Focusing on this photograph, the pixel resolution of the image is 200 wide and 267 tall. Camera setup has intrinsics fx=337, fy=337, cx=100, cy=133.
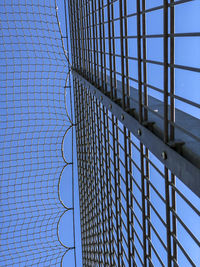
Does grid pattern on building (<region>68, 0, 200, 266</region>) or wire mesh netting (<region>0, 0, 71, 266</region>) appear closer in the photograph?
grid pattern on building (<region>68, 0, 200, 266</region>)

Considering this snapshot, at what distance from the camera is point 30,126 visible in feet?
84.5

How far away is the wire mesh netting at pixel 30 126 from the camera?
24.4 meters

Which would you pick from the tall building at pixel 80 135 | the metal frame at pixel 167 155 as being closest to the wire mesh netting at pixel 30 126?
the tall building at pixel 80 135

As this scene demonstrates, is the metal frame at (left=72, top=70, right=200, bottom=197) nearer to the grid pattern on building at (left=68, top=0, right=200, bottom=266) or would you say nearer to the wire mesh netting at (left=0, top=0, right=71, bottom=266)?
the grid pattern on building at (left=68, top=0, right=200, bottom=266)

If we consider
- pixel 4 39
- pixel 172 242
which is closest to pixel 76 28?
pixel 4 39

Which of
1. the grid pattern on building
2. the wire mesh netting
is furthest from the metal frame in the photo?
the wire mesh netting

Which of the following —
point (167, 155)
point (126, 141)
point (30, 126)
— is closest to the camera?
point (167, 155)

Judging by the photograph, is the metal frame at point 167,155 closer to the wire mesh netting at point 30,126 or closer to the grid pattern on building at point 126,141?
the grid pattern on building at point 126,141

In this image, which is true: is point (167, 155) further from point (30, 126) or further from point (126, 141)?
point (30, 126)

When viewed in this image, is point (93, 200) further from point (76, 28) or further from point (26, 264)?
point (76, 28)

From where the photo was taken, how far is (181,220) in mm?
9422

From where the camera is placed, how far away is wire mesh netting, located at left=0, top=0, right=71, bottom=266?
2441 cm

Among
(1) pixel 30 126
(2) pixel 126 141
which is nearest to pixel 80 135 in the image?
(1) pixel 30 126

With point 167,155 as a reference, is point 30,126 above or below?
below
